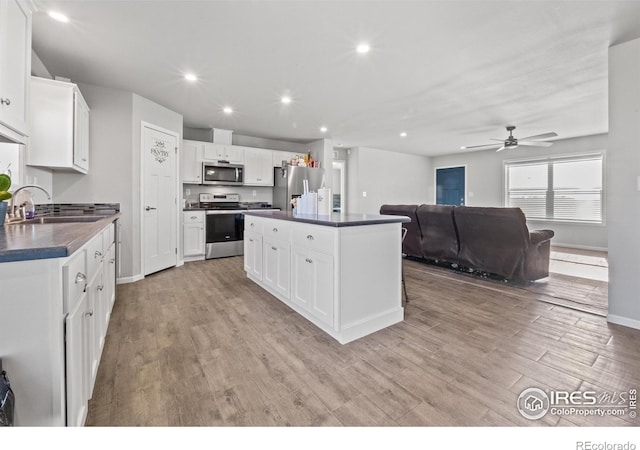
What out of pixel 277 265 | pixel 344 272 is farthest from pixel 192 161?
pixel 344 272

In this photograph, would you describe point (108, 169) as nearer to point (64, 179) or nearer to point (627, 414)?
point (64, 179)

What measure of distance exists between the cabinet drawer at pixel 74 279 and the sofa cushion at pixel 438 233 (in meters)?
3.84

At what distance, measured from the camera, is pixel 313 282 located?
2270mm

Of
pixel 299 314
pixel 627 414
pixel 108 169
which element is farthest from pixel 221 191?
pixel 627 414

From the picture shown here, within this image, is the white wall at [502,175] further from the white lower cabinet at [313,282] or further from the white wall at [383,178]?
the white lower cabinet at [313,282]

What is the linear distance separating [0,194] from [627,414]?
11.0ft

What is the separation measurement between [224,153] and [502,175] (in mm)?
6783

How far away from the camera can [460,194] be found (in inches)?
322

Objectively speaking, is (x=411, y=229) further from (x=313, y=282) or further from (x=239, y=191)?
(x=239, y=191)

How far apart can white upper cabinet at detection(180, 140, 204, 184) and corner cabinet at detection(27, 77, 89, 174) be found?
7.01 ft

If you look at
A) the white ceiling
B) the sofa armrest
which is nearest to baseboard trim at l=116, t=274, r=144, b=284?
the white ceiling

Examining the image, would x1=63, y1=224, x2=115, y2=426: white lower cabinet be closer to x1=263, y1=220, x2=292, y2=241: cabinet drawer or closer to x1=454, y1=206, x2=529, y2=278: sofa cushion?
x1=263, y1=220, x2=292, y2=241: cabinet drawer

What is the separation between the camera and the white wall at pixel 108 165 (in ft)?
10.8

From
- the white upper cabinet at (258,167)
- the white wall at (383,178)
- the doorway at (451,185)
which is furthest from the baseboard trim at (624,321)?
the doorway at (451,185)
